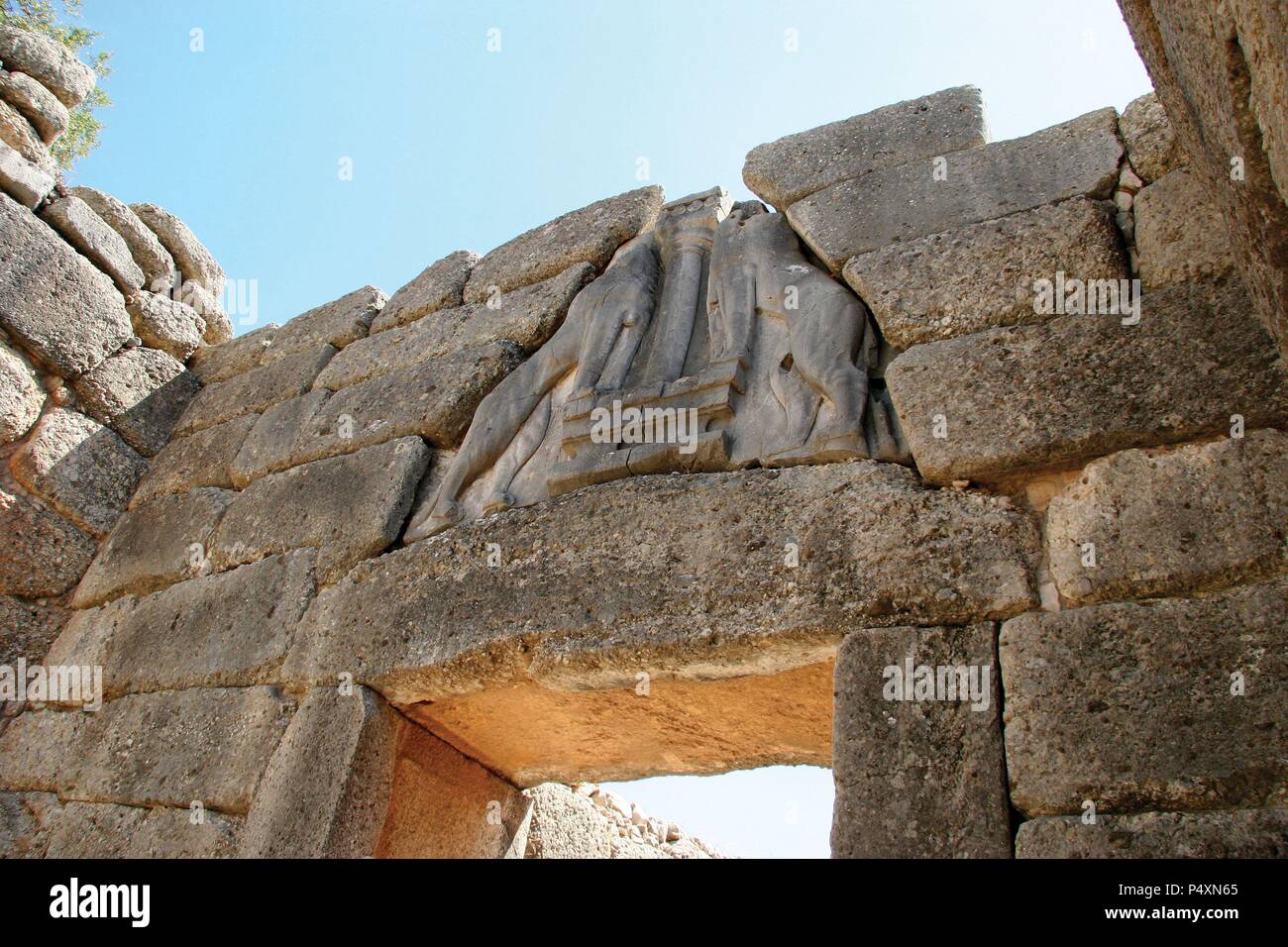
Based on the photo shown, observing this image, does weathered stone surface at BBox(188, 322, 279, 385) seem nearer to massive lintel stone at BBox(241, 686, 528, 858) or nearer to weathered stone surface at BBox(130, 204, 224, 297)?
weathered stone surface at BBox(130, 204, 224, 297)

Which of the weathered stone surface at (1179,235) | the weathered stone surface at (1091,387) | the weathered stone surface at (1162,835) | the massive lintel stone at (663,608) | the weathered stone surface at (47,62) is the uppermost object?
the weathered stone surface at (47,62)

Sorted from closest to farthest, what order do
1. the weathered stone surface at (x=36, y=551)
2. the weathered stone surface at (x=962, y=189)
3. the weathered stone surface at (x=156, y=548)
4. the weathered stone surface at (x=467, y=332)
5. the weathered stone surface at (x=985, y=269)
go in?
the weathered stone surface at (x=985, y=269)
the weathered stone surface at (x=962, y=189)
the weathered stone surface at (x=467, y=332)
the weathered stone surface at (x=156, y=548)
the weathered stone surface at (x=36, y=551)

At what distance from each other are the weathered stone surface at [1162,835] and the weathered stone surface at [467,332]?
2.71m

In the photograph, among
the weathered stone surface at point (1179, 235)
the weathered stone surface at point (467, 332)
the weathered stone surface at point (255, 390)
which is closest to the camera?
the weathered stone surface at point (1179, 235)

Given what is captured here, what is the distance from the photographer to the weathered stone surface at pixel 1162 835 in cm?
204

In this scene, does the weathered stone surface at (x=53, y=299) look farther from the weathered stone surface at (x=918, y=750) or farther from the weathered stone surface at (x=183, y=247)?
the weathered stone surface at (x=918, y=750)

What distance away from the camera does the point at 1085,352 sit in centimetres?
287

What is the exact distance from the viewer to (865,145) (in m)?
3.88

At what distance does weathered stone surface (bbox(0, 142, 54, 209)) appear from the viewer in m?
5.01

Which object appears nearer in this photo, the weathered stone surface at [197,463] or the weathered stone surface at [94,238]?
the weathered stone surface at [197,463]

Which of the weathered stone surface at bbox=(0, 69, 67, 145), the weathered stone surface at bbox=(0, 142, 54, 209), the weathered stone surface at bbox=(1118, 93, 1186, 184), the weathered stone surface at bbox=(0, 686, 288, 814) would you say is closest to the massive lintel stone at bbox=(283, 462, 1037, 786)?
the weathered stone surface at bbox=(0, 686, 288, 814)

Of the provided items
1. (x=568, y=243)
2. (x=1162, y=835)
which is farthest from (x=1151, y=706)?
(x=568, y=243)

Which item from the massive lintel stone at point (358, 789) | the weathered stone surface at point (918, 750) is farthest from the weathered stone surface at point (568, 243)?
the weathered stone surface at point (918, 750)
